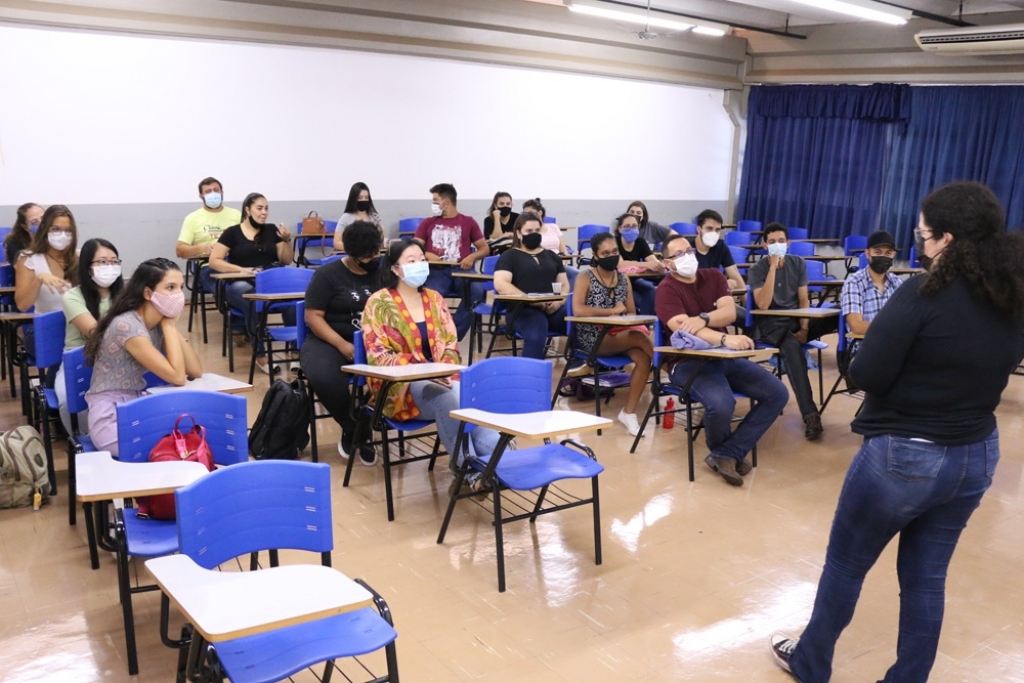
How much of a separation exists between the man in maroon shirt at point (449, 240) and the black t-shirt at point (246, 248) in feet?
4.36

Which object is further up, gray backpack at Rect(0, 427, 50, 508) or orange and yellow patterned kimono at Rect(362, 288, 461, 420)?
orange and yellow patterned kimono at Rect(362, 288, 461, 420)

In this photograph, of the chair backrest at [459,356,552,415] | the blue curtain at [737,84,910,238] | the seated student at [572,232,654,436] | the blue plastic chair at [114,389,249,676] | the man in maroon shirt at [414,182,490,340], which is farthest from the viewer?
the blue curtain at [737,84,910,238]

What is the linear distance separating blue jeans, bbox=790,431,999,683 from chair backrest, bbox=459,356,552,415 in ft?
5.01

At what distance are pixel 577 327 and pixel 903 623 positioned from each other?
3161 mm

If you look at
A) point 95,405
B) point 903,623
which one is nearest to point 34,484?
point 95,405

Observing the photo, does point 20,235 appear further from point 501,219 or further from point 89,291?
point 501,219

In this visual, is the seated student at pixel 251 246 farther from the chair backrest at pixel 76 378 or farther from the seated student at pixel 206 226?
the chair backrest at pixel 76 378

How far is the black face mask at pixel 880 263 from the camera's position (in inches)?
201

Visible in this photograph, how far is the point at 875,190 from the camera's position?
37.0ft

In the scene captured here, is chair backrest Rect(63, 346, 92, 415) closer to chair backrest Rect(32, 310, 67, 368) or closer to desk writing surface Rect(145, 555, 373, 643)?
chair backrest Rect(32, 310, 67, 368)

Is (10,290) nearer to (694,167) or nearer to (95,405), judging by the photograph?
(95,405)

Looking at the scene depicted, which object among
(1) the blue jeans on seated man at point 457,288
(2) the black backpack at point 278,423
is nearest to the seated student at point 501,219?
(1) the blue jeans on seated man at point 457,288

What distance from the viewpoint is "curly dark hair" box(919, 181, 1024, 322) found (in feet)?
7.21

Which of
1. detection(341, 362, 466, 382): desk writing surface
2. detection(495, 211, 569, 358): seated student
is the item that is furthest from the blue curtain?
detection(341, 362, 466, 382): desk writing surface
